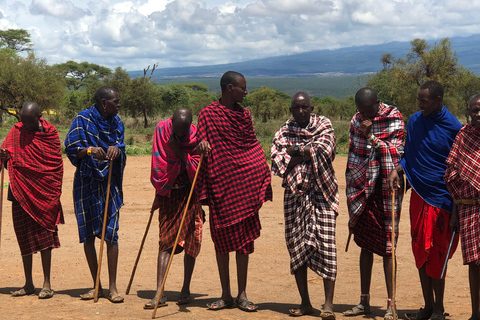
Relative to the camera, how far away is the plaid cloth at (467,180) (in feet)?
14.7

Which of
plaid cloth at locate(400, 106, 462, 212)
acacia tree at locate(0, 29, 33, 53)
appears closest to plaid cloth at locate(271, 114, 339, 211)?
plaid cloth at locate(400, 106, 462, 212)

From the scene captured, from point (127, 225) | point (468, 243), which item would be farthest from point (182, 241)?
point (127, 225)

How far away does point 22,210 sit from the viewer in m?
5.77

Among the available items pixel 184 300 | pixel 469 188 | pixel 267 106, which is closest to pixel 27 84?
pixel 267 106

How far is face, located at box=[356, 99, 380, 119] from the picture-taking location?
491 cm

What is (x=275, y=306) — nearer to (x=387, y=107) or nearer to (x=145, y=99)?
(x=387, y=107)

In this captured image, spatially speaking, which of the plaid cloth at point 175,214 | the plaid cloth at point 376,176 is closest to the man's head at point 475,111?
the plaid cloth at point 376,176

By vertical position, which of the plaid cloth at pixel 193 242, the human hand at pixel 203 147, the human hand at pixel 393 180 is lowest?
the plaid cloth at pixel 193 242

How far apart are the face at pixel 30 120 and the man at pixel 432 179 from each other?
3.36m

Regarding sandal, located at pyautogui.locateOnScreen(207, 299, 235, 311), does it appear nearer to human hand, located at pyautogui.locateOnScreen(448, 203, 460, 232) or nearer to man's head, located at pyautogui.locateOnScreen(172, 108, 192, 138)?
man's head, located at pyautogui.locateOnScreen(172, 108, 192, 138)

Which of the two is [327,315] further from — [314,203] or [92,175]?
[92,175]

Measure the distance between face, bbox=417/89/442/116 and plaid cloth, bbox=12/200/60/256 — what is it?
3681mm

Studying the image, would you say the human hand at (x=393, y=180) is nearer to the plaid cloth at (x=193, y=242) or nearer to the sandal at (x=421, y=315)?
the sandal at (x=421, y=315)

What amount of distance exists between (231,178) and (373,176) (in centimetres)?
123
